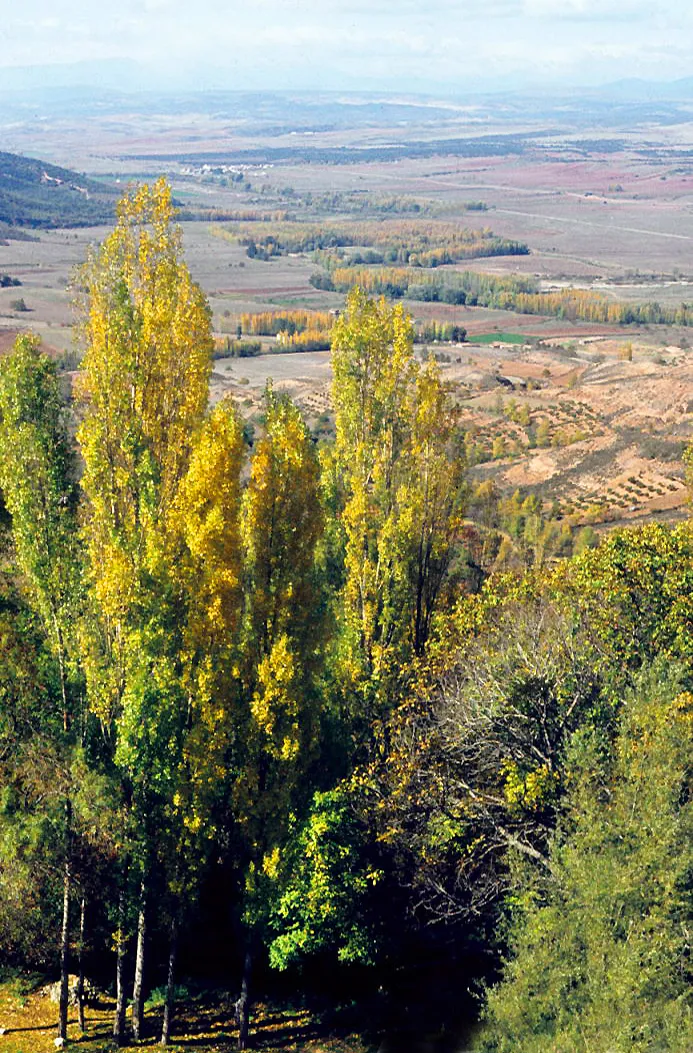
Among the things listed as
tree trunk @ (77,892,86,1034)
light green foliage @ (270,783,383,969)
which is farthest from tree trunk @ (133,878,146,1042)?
light green foliage @ (270,783,383,969)

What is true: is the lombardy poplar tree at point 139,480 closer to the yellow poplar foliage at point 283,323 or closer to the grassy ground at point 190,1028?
the grassy ground at point 190,1028

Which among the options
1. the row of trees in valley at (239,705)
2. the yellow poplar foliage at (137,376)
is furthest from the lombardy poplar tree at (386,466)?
the yellow poplar foliage at (137,376)

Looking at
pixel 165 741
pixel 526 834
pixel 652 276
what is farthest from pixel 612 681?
pixel 652 276

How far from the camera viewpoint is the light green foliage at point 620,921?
14852 mm

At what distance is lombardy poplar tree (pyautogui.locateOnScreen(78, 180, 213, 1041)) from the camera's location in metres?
19.3

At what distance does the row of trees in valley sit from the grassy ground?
2.12 feet

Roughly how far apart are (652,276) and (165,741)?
19393cm

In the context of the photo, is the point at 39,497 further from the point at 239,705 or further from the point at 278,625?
the point at 239,705

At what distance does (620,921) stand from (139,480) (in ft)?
39.9

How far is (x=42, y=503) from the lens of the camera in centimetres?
2075

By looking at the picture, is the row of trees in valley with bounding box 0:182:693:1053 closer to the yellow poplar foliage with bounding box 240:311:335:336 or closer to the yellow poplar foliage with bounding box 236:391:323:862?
the yellow poplar foliage with bounding box 236:391:323:862

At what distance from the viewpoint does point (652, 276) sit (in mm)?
196250

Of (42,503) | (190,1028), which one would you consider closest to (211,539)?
(42,503)

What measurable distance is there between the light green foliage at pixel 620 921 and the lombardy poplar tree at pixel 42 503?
Answer: 30.7 feet
